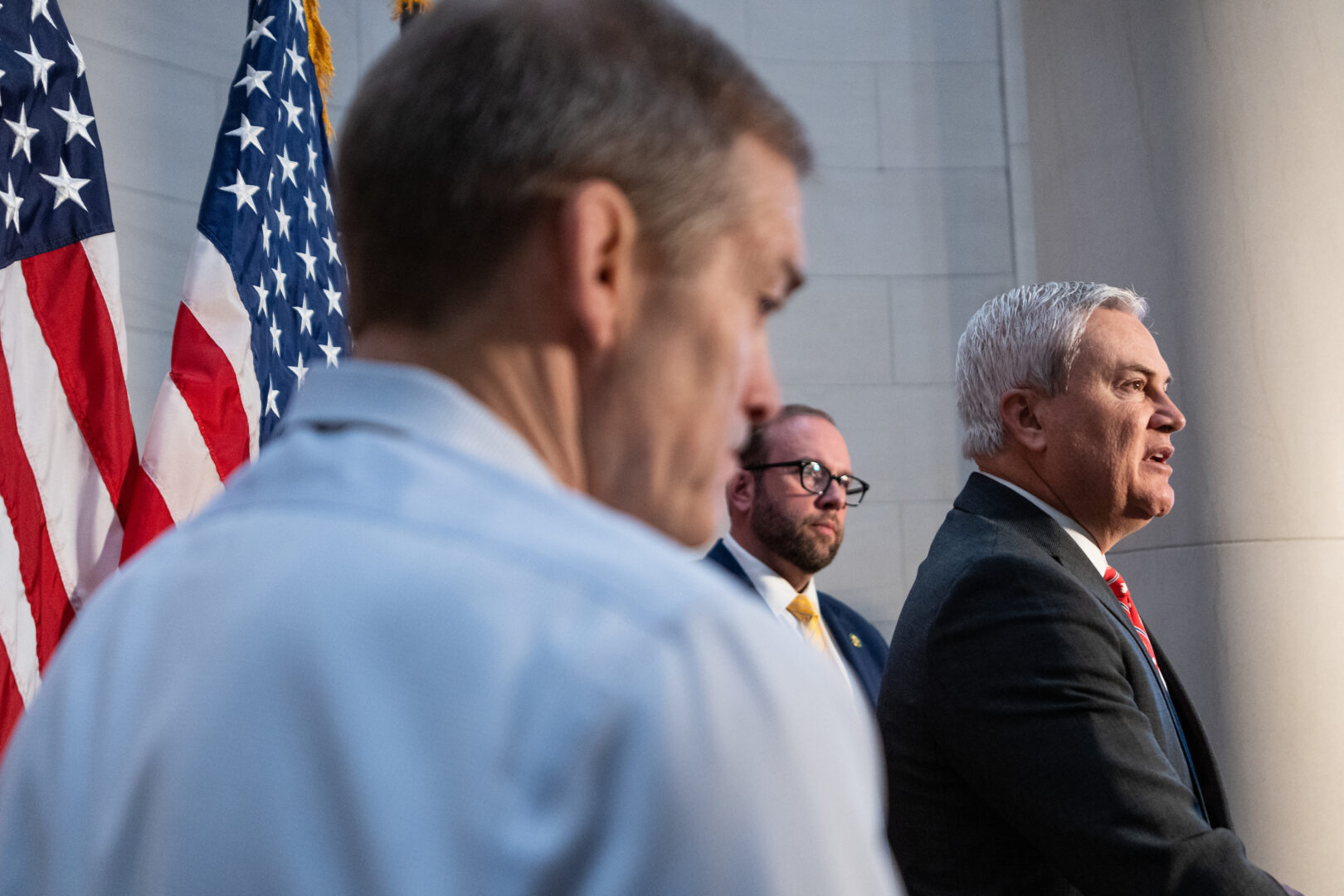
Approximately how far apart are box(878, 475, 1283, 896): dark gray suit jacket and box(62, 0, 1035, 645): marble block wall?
10.7ft

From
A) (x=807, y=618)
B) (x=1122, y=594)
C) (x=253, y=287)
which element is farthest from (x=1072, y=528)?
(x=253, y=287)

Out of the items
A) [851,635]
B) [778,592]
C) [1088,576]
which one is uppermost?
[1088,576]

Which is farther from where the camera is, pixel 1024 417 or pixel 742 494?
pixel 742 494

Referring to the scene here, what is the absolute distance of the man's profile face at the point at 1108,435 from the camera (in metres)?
2.18

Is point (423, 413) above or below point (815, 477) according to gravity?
above

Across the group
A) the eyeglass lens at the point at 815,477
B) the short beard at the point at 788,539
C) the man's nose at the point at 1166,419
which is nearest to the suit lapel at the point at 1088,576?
the man's nose at the point at 1166,419

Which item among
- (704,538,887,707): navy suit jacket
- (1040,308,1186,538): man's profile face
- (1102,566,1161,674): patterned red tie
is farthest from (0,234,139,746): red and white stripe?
(1102,566,1161,674): patterned red tie

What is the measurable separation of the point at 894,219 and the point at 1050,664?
397 cm

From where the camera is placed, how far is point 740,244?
698 mm

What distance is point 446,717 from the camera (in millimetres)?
481

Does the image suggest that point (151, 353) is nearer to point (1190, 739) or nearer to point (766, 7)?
point (766, 7)

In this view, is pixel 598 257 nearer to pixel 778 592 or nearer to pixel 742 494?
pixel 778 592

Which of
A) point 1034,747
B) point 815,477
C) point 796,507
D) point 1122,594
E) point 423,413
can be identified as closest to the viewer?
point 423,413

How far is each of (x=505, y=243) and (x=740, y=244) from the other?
14 cm
